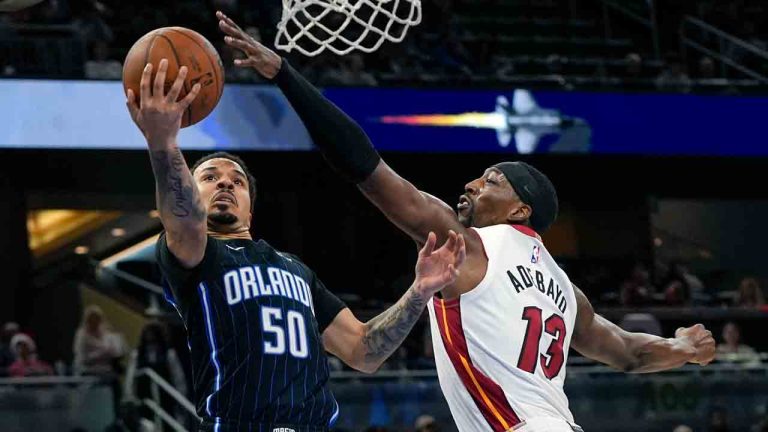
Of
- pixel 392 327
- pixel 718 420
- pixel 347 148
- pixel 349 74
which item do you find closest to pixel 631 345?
pixel 392 327

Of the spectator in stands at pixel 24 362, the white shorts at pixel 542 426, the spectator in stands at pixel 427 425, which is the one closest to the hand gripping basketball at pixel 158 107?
the white shorts at pixel 542 426

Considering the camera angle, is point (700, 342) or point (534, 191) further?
point (700, 342)

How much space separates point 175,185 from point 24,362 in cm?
923

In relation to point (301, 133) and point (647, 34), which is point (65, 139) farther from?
point (647, 34)

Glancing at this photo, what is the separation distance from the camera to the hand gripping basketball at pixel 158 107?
4.80 meters

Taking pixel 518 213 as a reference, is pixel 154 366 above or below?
below

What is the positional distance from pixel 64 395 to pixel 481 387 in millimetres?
7344

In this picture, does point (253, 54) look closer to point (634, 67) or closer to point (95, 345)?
point (95, 345)

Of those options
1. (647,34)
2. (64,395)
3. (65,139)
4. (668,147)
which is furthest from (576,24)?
(64,395)

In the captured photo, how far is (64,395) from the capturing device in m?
12.4

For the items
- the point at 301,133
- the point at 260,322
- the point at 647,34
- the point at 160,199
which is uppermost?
the point at 647,34

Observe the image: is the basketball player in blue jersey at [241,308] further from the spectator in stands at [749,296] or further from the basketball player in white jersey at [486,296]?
the spectator in stands at [749,296]

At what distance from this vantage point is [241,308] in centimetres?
534

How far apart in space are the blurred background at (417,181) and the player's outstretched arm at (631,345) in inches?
239
